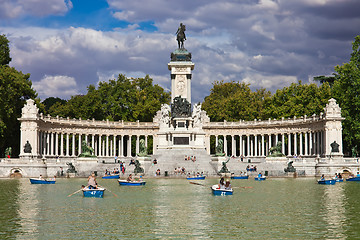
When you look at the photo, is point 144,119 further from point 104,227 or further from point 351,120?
point 104,227

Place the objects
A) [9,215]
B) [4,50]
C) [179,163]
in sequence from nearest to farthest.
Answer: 1. [9,215]
2. [179,163]
3. [4,50]

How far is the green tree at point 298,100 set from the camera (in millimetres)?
95250

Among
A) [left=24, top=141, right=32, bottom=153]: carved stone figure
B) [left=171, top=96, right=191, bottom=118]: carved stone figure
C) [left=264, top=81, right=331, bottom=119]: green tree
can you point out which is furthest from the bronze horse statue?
[left=24, top=141, right=32, bottom=153]: carved stone figure

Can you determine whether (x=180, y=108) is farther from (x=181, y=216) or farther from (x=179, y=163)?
(x=181, y=216)

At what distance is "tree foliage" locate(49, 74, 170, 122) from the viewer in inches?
4254

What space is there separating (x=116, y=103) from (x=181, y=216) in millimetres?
85073

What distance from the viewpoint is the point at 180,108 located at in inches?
3531

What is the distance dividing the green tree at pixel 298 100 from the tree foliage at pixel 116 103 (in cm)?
2520

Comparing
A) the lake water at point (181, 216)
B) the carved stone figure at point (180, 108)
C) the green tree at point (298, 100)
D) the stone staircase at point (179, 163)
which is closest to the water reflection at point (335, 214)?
the lake water at point (181, 216)

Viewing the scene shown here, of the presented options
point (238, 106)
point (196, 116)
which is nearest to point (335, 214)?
point (196, 116)

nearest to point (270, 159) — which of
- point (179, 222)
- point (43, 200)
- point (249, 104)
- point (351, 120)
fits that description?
point (351, 120)

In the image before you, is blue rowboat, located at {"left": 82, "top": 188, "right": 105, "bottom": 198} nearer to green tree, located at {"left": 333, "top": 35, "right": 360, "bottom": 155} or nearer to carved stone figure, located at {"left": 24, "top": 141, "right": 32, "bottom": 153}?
carved stone figure, located at {"left": 24, "top": 141, "right": 32, "bottom": 153}

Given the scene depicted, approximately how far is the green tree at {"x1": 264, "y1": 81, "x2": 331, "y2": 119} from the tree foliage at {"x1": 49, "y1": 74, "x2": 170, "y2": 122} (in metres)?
25.2

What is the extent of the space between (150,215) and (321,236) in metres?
9.76
